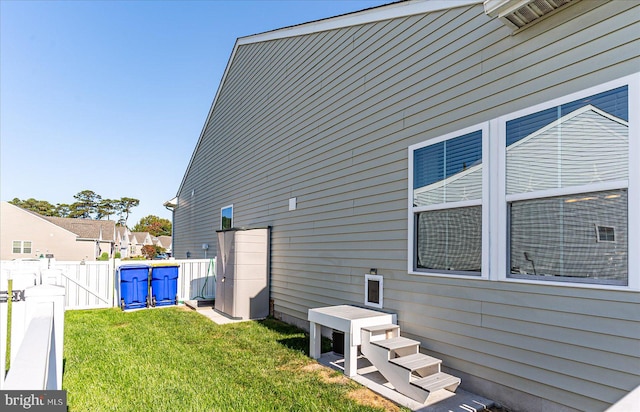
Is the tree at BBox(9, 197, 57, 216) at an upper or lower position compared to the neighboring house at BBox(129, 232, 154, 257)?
upper

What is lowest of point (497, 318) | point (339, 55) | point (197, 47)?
point (497, 318)

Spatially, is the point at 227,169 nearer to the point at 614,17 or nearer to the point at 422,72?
the point at 422,72

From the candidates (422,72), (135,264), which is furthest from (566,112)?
(135,264)

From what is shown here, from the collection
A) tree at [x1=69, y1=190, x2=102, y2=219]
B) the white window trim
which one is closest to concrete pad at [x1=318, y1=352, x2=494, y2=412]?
the white window trim

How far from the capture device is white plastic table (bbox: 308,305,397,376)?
3.72 metres

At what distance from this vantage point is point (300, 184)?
6.27 metres

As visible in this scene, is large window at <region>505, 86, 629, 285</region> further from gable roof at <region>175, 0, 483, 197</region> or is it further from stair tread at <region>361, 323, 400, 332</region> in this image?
gable roof at <region>175, 0, 483, 197</region>

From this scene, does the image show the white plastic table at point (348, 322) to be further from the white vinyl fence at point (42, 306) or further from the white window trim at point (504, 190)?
the white vinyl fence at point (42, 306)

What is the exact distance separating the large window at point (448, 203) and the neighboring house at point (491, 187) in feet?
0.05

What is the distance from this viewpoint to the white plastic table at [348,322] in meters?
3.72

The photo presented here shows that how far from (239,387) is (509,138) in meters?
3.34

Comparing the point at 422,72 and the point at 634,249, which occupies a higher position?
the point at 422,72

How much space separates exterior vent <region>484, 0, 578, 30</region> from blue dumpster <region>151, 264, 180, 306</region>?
7805 millimetres
